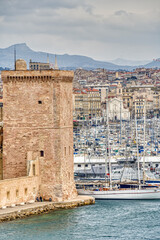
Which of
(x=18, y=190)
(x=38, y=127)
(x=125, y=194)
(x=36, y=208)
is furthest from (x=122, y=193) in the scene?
(x=18, y=190)

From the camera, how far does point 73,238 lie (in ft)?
96.4

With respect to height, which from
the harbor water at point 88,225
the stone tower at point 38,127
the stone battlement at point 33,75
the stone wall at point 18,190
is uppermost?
the stone battlement at point 33,75

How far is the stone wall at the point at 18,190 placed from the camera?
3238 centimetres

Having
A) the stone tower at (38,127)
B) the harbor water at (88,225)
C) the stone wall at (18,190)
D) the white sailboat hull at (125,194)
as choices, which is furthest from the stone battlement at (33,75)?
the white sailboat hull at (125,194)

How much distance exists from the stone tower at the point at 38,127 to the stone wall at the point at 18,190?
641mm

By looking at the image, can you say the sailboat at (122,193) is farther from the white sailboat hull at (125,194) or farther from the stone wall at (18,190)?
the stone wall at (18,190)

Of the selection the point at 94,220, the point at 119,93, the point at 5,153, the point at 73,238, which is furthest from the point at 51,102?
the point at 119,93

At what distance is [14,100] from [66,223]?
6.76 metres

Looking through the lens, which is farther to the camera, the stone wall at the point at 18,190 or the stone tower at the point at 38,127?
the stone tower at the point at 38,127

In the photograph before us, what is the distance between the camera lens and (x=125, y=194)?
137 ft

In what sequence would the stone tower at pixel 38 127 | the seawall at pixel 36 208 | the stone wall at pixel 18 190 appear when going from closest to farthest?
the seawall at pixel 36 208 < the stone wall at pixel 18 190 < the stone tower at pixel 38 127

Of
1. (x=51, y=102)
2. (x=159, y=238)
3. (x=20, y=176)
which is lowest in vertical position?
(x=159, y=238)

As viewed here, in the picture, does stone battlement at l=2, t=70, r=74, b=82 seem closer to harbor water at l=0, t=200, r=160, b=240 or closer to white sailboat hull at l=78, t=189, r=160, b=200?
harbor water at l=0, t=200, r=160, b=240

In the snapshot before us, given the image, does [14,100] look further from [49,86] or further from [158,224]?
[158,224]
